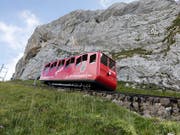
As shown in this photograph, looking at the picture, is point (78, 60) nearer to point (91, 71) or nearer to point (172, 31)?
point (91, 71)

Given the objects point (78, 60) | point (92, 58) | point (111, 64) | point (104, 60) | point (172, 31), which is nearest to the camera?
point (92, 58)

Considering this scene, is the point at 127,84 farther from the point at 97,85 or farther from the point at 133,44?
the point at 133,44

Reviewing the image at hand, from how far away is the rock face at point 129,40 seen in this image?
→ 34.5 meters

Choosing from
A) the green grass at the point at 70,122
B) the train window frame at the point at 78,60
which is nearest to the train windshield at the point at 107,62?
the train window frame at the point at 78,60

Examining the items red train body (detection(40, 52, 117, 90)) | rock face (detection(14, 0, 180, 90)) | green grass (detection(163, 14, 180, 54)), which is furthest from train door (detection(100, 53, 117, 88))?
green grass (detection(163, 14, 180, 54))

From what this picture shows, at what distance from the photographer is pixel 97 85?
18672mm

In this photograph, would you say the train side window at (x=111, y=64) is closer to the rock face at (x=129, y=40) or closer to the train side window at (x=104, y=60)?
the train side window at (x=104, y=60)

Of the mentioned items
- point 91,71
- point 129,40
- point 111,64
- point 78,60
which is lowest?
point 91,71

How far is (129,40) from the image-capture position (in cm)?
4988

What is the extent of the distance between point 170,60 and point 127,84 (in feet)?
27.2

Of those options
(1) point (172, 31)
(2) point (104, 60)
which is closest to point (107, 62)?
(2) point (104, 60)

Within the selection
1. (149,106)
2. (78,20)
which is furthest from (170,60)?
(78,20)

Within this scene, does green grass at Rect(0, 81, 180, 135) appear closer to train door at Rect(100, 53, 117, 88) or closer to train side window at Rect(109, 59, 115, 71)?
train door at Rect(100, 53, 117, 88)

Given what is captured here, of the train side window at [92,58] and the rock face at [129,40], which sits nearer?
the train side window at [92,58]
